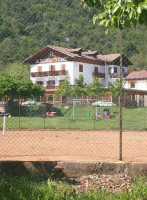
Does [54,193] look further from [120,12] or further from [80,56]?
[80,56]

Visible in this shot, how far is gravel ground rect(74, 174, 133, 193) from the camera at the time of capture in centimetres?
507

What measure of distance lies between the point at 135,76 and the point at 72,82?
1473 cm

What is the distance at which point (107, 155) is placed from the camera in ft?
30.0

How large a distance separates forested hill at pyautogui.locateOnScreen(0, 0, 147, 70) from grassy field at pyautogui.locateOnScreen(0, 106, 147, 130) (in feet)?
110

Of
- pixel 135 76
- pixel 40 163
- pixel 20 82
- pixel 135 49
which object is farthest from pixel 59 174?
pixel 135 49

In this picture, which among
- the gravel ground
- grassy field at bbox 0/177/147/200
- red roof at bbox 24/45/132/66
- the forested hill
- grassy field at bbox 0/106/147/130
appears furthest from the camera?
the forested hill

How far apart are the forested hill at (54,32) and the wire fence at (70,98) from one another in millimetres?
280

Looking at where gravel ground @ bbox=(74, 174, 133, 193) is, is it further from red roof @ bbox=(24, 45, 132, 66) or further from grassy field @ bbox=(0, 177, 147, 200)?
red roof @ bbox=(24, 45, 132, 66)

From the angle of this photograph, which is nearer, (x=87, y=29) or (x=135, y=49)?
(x=135, y=49)

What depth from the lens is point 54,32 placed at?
9844cm

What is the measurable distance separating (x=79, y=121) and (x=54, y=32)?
77679 mm

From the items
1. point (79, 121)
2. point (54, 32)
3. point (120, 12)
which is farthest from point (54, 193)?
point (54, 32)

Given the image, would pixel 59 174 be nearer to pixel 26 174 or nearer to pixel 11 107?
pixel 26 174

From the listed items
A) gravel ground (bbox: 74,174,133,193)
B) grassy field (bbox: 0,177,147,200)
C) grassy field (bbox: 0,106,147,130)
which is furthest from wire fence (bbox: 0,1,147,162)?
grassy field (bbox: 0,177,147,200)
